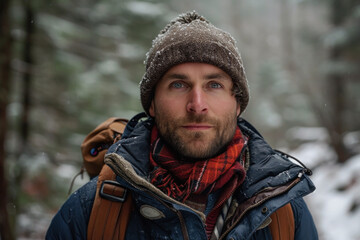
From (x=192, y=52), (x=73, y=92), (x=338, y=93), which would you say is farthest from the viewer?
(x=338, y=93)

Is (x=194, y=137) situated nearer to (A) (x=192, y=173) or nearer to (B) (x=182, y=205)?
(A) (x=192, y=173)

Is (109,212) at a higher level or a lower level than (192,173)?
lower

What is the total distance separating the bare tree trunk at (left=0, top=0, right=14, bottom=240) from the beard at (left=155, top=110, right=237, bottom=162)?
3414 mm

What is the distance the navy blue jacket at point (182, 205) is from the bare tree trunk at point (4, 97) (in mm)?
2940

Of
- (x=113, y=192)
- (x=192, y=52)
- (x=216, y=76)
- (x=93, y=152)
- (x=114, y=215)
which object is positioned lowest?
(x=114, y=215)

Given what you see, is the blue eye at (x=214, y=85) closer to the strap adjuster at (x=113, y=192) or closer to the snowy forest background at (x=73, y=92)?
the strap adjuster at (x=113, y=192)

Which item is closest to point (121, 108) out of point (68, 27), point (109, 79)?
point (109, 79)

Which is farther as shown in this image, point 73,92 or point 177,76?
point 73,92

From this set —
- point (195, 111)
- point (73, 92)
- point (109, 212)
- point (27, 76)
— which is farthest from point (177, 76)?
point (27, 76)

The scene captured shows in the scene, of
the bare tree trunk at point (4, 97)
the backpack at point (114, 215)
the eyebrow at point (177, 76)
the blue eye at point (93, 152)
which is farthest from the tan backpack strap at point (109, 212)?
the bare tree trunk at point (4, 97)

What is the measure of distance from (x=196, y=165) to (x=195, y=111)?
0.41 meters

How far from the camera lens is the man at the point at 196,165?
6.33 ft

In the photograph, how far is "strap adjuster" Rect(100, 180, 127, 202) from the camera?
6.56 ft

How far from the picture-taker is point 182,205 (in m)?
1.84
